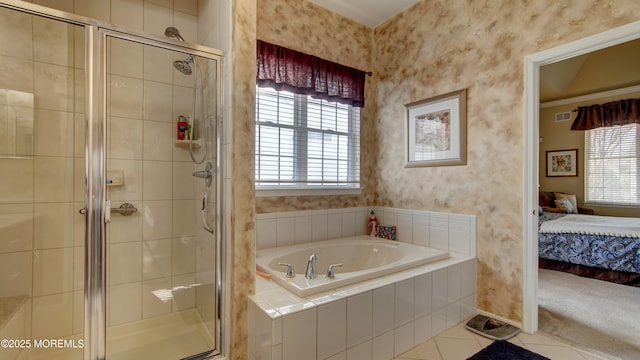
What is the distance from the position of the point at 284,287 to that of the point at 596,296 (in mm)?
3068

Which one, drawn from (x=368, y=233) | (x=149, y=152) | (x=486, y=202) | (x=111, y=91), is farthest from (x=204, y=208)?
(x=486, y=202)

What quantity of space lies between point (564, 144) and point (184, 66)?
21.2 ft

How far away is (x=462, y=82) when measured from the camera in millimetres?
2471

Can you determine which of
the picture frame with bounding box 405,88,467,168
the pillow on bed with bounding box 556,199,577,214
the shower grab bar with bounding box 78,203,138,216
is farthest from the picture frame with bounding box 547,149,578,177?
the shower grab bar with bounding box 78,203,138,216

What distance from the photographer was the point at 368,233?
3.19 m

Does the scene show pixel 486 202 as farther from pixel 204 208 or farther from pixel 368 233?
pixel 204 208

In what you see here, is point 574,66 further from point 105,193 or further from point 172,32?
point 105,193

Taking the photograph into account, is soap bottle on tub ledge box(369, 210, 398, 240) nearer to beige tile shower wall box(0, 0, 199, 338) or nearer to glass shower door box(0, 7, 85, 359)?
beige tile shower wall box(0, 0, 199, 338)


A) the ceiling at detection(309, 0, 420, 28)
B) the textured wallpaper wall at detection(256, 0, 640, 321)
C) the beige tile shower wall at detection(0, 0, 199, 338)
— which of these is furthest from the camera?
the ceiling at detection(309, 0, 420, 28)

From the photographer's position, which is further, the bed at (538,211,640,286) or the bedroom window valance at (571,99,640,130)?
the bedroom window valance at (571,99,640,130)

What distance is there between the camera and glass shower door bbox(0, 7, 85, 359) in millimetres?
1641

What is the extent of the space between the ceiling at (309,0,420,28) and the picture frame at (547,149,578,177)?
181 inches

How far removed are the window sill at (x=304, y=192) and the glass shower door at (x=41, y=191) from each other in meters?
1.25

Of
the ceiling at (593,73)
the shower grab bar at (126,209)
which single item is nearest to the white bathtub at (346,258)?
the shower grab bar at (126,209)
